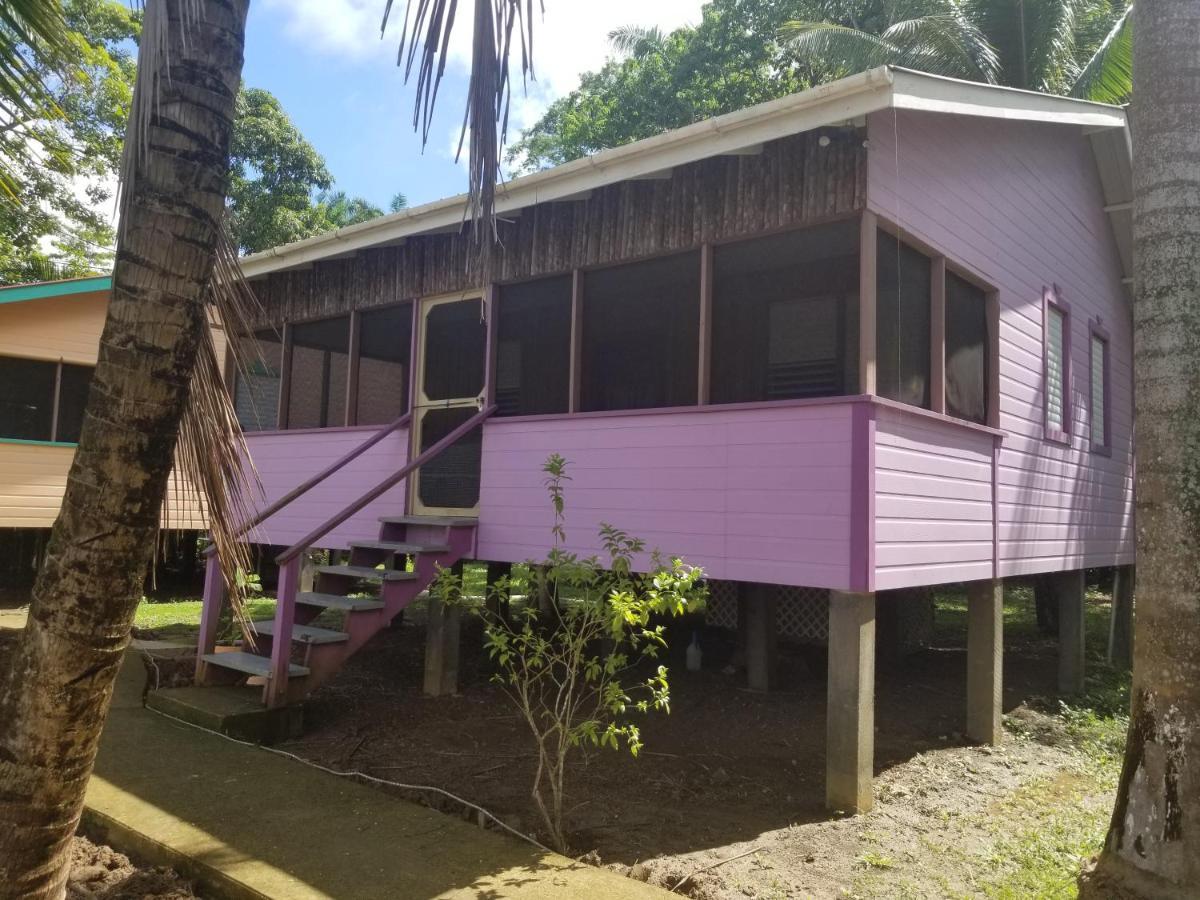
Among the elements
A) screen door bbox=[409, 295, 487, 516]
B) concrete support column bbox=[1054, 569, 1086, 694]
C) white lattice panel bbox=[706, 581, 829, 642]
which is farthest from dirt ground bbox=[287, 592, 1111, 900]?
screen door bbox=[409, 295, 487, 516]

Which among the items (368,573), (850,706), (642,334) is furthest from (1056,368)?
(368,573)

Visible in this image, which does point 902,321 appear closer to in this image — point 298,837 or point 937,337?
point 937,337

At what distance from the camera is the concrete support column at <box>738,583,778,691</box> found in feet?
27.0

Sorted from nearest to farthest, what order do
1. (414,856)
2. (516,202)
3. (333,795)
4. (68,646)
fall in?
(68,646)
(414,856)
(333,795)
(516,202)

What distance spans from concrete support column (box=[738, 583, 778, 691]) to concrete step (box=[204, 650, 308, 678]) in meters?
4.03

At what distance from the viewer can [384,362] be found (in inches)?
407

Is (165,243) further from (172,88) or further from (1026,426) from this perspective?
(1026,426)

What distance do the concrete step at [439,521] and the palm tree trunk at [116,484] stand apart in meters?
4.38

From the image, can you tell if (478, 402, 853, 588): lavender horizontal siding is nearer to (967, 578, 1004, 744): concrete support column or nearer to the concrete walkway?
the concrete walkway

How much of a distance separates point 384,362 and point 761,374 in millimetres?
4557

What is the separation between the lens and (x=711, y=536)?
5.85 meters

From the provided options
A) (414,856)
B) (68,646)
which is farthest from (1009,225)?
(68,646)

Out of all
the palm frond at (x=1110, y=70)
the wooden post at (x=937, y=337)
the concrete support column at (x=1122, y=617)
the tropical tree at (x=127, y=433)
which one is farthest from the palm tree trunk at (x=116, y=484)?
the palm frond at (x=1110, y=70)

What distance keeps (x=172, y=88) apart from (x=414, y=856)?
327cm
